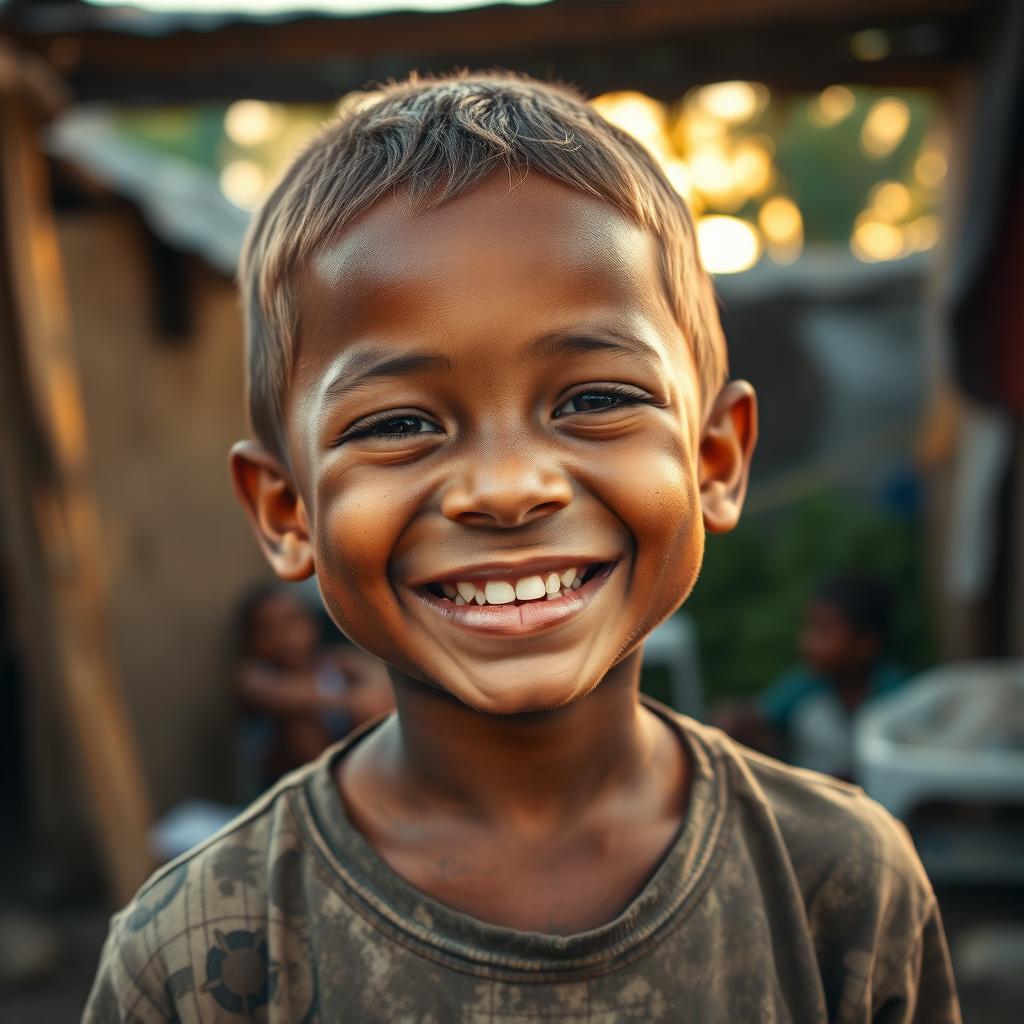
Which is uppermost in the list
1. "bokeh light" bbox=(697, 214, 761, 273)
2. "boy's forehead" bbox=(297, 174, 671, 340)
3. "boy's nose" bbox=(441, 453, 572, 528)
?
"boy's forehead" bbox=(297, 174, 671, 340)

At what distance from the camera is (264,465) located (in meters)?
1.29

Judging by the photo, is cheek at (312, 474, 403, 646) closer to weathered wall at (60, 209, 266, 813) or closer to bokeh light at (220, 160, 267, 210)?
weathered wall at (60, 209, 266, 813)

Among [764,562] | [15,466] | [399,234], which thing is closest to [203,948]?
[399,234]

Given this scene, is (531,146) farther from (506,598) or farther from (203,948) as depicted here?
(203,948)

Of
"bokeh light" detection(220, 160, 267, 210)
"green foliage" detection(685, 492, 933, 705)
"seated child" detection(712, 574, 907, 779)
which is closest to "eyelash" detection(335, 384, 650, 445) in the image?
"seated child" detection(712, 574, 907, 779)

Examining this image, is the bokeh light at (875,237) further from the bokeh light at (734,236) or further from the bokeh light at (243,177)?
the bokeh light at (243,177)

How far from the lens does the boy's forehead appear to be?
106 cm

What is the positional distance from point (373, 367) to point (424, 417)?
0.21ft

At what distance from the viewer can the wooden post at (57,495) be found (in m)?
3.59

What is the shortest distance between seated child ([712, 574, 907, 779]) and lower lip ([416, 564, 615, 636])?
3923mm

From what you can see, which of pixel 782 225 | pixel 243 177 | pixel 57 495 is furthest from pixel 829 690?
pixel 243 177

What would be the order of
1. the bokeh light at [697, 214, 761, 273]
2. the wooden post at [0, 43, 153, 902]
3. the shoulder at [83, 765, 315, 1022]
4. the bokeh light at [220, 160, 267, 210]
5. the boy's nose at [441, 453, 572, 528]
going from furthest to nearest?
the bokeh light at [220, 160, 267, 210], the bokeh light at [697, 214, 761, 273], the wooden post at [0, 43, 153, 902], the shoulder at [83, 765, 315, 1022], the boy's nose at [441, 453, 572, 528]

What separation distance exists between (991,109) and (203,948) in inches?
124

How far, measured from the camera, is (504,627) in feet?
3.52
